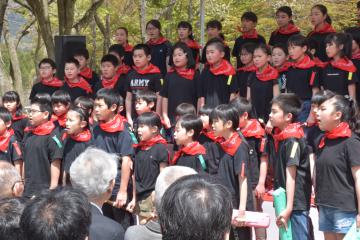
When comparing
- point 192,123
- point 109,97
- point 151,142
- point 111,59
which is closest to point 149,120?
point 151,142

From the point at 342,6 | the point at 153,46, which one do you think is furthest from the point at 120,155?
the point at 342,6

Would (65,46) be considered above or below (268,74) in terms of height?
above

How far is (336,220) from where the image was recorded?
4684 millimetres

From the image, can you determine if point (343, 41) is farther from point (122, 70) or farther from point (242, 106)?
point (122, 70)

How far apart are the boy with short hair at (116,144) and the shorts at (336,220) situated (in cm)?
184

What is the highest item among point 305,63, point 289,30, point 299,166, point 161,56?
point 289,30

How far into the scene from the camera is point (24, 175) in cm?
615

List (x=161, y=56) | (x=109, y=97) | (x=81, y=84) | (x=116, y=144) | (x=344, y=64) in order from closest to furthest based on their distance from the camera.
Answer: (x=116, y=144), (x=109, y=97), (x=344, y=64), (x=81, y=84), (x=161, y=56)

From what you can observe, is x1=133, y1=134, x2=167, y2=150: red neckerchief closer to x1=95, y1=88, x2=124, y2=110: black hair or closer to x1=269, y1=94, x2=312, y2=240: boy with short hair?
x1=95, y1=88, x2=124, y2=110: black hair

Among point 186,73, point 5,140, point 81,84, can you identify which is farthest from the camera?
point 81,84

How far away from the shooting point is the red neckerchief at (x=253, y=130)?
6.12 metres

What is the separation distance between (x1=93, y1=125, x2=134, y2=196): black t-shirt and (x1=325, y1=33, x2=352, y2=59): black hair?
2791mm

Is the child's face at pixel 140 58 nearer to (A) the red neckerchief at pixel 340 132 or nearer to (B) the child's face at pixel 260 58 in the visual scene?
(B) the child's face at pixel 260 58

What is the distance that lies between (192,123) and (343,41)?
255 centimetres
